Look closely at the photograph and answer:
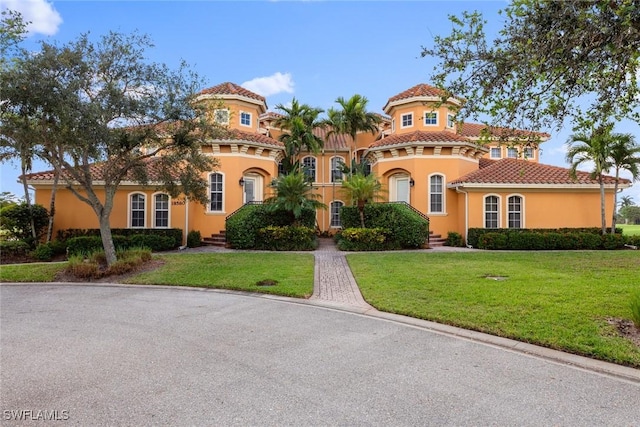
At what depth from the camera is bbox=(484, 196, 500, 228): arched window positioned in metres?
19.6

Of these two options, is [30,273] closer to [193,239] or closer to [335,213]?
[193,239]

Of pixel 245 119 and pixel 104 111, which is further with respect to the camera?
pixel 245 119

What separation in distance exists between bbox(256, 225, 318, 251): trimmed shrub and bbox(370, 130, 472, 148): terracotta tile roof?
7.65 m

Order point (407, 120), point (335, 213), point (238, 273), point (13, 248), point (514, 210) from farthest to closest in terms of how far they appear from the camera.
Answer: point (335, 213), point (407, 120), point (514, 210), point (13, 248), point (238, 273)

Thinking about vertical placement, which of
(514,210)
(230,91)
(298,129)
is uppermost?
(230,91)

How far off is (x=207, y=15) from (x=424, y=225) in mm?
12756

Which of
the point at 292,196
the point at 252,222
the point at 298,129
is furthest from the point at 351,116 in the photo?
the point at 252,222

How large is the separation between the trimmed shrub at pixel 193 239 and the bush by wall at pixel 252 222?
1817 mm

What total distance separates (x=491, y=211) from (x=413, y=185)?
430cm

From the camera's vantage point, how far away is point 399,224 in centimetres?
1786

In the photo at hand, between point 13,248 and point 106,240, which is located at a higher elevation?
point 106,240

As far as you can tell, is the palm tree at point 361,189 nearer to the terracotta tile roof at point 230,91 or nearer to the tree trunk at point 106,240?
the terracotta tile roof at point 230,91

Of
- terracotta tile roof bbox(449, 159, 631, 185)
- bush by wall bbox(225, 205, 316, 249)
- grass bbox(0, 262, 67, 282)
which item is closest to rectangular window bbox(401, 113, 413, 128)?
terracotta tile roof bbox(449, 159, 631, 185)

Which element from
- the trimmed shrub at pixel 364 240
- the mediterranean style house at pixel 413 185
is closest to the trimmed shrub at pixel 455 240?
the mediterranean style house at pixel 413 185
